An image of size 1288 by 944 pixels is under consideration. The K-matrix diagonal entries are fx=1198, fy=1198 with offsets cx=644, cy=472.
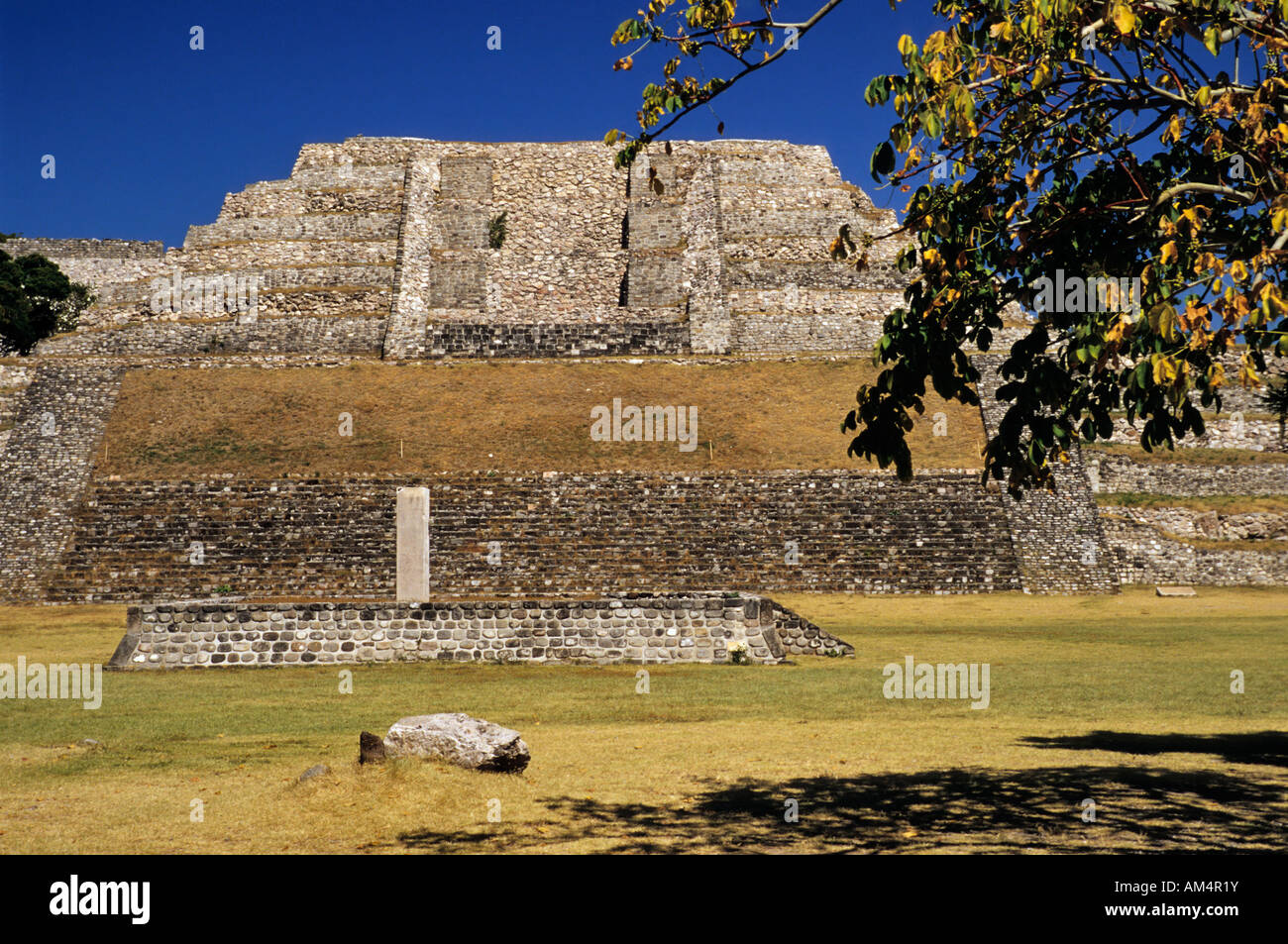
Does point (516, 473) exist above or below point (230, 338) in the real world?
below

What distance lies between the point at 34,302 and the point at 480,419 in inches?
870

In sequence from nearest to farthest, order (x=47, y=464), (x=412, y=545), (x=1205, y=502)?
(x=412, y=545) < (x=47, y=464) < (x=1205, y=502)

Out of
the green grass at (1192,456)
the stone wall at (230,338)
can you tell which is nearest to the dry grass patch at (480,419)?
the green grass at (1192,456)

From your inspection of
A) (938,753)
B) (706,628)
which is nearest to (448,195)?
(706,628)

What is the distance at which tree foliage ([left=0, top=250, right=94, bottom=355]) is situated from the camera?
4128cm

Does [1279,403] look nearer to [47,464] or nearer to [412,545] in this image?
[412,545]

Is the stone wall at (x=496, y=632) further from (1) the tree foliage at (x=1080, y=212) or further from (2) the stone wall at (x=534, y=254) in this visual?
(2) the stone wall at (x=534, y=254)

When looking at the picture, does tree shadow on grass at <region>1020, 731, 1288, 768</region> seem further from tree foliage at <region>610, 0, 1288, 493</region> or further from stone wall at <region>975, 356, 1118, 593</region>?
stone wall at <region>975, 356, 1118, 593</region>

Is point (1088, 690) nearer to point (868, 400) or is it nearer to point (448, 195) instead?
point (868, 400)

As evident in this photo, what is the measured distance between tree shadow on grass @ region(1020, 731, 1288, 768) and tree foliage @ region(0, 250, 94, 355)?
131ft

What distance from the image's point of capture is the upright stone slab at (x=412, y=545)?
693 inches

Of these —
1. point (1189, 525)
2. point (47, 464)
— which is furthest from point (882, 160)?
point (47, 464)

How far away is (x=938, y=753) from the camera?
9531 mm

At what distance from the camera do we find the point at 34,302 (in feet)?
144
